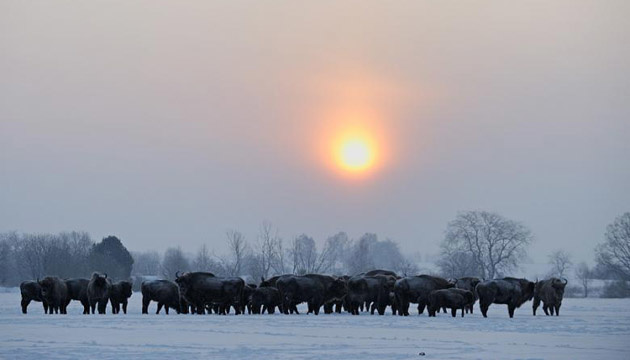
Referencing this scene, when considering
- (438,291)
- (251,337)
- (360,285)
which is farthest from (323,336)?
(360,285)

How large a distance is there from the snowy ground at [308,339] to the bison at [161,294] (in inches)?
327

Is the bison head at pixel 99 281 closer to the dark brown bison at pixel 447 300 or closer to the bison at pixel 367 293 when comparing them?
the bison at pixel 367 293

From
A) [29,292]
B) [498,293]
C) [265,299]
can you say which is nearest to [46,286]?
[29,292]

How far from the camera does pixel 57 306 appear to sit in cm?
4550

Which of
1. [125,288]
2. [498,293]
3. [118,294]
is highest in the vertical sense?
[125,288]

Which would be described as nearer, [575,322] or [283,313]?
[575,322]

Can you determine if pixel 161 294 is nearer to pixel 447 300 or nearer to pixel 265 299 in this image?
pixel 265 299

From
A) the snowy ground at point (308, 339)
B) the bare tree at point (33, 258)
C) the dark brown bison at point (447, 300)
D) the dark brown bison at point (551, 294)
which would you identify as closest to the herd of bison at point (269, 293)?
the dark brown bison at point (551, 294)

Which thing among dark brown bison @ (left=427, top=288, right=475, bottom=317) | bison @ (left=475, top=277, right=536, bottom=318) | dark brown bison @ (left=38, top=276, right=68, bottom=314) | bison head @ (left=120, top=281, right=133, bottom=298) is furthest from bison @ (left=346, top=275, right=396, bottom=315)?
dark brown bison @ (left=38, top=276, right=68, bottom=314)

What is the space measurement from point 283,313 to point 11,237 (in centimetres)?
16707

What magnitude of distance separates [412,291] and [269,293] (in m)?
6.90

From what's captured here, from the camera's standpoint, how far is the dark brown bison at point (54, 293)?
45.0 metres

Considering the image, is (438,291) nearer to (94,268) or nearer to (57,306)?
(57,306)

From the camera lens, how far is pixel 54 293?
4528 centimetres
